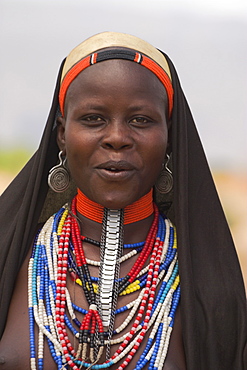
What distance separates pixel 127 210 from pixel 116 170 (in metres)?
0.23

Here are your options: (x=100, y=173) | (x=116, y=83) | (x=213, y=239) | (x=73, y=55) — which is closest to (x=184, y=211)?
(x=213, y=239)

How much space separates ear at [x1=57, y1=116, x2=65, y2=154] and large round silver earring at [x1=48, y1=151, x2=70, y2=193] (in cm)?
3

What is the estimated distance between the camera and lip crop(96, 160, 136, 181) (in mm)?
2258

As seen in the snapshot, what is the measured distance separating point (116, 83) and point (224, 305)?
0.86 meters

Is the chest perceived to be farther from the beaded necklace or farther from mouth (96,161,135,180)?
mouth (96,161,135,180)

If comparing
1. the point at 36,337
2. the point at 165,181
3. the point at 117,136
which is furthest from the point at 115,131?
the point at 36,337

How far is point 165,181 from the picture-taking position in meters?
2.53

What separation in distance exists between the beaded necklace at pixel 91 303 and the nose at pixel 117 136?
391mm

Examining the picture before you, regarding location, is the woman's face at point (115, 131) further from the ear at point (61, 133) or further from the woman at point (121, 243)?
the ear at point (61, 133)

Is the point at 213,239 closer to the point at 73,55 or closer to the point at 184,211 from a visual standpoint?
the point at 184,211

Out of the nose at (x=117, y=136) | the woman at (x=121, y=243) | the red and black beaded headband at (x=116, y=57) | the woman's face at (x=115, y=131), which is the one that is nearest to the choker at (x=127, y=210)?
the woman at (x=121, y=243)

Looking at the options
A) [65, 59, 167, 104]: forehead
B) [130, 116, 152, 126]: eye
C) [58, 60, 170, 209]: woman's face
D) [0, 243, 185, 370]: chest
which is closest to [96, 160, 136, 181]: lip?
[58, 60, 170, 209]: woman's face

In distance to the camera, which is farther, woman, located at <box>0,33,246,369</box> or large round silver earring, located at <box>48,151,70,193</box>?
large round silver earring, located at <box>48,151,70,193</box>

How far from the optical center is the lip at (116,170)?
226 cm
